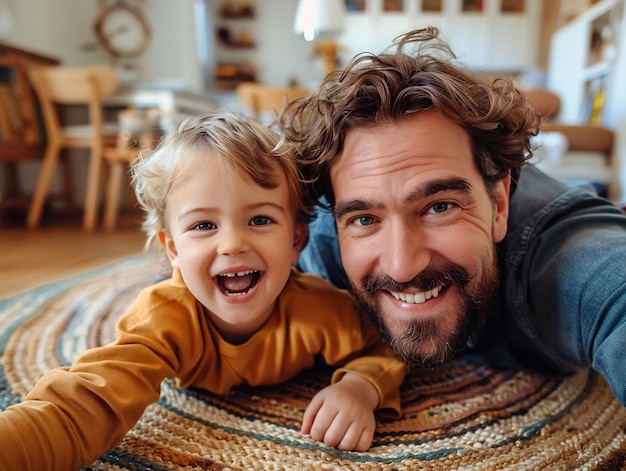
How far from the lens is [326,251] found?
97cm

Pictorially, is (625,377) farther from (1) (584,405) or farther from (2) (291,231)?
(2) (291,231)

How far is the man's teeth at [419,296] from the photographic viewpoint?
682mm

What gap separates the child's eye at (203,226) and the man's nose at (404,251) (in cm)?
24

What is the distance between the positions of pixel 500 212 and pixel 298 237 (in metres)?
0.32

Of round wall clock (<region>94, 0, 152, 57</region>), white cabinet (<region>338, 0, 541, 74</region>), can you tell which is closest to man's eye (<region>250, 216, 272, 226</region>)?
round wall clock (<region>94, 0, 152, 57</region>)

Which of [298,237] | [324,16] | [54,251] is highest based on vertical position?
[324,16]

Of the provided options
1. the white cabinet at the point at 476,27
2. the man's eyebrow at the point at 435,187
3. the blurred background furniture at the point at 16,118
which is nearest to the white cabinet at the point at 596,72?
the white cabinet at the point at 476,27

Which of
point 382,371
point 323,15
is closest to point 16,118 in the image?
point 323,15

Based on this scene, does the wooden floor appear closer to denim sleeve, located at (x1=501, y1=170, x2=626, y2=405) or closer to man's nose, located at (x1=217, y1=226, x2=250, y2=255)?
man's nose, located at (x1=217, y1=226, x2=250, y2=255)

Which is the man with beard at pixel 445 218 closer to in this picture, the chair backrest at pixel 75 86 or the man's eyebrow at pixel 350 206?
the man's eyebrow at pixel 350 206

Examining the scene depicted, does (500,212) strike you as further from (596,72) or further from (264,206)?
(596,72)

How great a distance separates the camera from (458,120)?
2.28 ft

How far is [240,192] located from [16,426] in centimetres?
36

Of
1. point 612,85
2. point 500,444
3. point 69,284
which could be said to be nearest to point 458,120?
point 500,444
